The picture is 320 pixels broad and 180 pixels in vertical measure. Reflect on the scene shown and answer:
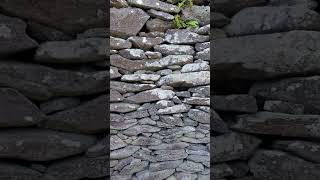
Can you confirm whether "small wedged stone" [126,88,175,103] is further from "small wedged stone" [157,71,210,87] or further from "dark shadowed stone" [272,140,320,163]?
"dark shadowed stone" [272,140,320,163]

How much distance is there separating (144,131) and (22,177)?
2249 millimetres

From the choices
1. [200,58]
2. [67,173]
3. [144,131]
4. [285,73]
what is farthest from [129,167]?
[285,73]

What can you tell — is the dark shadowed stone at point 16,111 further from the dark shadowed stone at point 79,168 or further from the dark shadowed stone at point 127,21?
the dark shadowed stone at point 127,21

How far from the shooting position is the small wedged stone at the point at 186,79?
3.09 m

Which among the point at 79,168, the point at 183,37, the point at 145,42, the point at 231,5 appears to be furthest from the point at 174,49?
the point at 79,168

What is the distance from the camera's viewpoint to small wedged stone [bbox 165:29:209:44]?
122 inches

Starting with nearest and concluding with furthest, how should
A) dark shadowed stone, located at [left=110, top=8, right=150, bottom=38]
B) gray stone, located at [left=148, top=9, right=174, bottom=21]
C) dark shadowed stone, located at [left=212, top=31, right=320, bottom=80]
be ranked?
dark shadowed stone, located at [left=212, top=31, right=320, bottom=80] < dark shadowed stone, located at [left=110, top=8, right=150, bottom=38] < gray stone, located at [left=148, top=9, right=174, bottom=21]

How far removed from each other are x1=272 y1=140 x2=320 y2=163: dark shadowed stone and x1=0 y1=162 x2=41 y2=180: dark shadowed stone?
0.62 m

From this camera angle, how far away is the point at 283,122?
2.62 ft

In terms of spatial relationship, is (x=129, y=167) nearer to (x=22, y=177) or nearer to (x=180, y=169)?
(x=180, y=169)

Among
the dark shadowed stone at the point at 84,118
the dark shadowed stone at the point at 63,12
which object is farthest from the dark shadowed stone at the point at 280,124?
the dark shadowed stone at the point at 63,12

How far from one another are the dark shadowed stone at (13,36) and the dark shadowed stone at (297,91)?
60cm

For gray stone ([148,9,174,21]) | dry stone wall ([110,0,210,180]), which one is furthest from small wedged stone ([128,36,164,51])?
gray stone ([148,9,174,21])

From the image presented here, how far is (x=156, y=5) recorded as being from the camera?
120 inches
